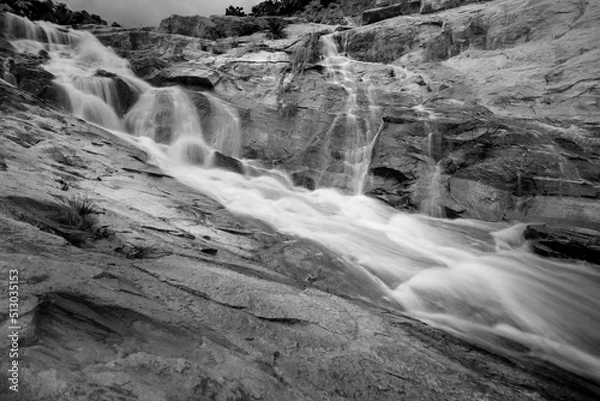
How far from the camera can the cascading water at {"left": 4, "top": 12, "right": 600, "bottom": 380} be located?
176 inches

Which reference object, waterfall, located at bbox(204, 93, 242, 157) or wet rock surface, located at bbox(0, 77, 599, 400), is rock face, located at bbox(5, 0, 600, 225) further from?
wet rock surface, located at bbox(0, 77, 599, 400)

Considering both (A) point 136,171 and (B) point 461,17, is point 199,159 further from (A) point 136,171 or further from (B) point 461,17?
(B) point 461,17

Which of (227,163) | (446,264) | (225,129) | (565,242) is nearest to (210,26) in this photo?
(225,129)

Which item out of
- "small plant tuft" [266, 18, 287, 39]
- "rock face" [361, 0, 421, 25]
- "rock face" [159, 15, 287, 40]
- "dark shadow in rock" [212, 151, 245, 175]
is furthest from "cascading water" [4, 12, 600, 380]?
"rock face" [159, 15, 287, 40]

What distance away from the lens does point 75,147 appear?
26.4 feet

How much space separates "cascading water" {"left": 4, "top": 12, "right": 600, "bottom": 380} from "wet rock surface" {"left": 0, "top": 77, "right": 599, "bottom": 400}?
0.65 meters

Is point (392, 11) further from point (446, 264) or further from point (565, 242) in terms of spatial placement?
point (446, 264)

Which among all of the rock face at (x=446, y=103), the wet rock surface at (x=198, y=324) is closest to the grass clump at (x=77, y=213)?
the wet rock surface at (x=198, y=324)

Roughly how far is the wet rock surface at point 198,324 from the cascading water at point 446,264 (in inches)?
25.5

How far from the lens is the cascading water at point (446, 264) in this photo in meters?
4.46

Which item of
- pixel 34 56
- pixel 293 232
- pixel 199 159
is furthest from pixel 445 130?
pixel 34 56

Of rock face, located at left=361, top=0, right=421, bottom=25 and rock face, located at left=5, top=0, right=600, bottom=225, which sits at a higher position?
rock face, located at left=361, top=0, right=421, bottom=25

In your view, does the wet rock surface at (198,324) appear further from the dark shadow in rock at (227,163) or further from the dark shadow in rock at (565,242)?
the dark shadow in rock at (227,163)

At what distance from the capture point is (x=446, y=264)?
21.2 ft
